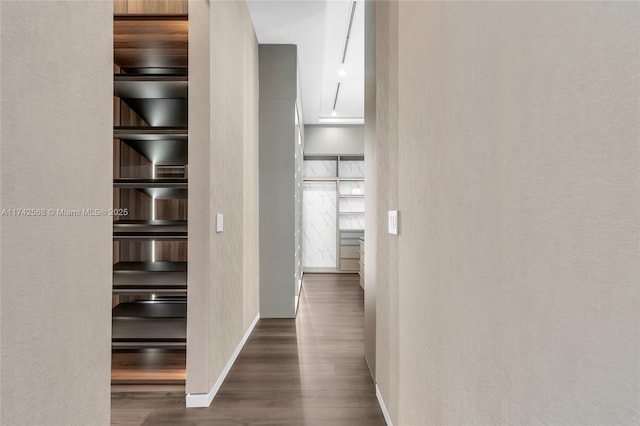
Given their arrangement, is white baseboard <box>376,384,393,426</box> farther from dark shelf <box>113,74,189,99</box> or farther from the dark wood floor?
dark shelf <box>113,74,189,99</box>

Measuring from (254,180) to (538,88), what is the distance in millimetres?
3308

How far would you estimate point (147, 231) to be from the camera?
7.63 ft

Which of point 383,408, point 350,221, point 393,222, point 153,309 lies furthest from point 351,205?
point 393,222

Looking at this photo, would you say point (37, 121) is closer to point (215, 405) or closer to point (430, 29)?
point (430, 29)

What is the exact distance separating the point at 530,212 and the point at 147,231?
7.17 feet

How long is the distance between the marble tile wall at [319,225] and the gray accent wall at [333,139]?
0.69 meters

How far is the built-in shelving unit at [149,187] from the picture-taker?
7.55ft

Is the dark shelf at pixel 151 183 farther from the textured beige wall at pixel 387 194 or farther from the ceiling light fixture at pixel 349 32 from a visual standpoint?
the ceiling light fixture at pixel 349 32

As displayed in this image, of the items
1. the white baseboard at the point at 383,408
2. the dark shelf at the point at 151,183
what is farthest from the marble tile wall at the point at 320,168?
the white baseboard at the point at 383,408

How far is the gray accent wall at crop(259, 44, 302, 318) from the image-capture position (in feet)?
13.2

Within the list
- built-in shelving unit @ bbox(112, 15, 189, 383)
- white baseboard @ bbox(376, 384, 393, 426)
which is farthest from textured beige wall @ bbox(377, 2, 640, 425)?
built-in shelving unit @ bbox(112, 15, 189, 383)

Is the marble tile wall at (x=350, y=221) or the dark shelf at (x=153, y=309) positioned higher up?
the marble tile wall at (x=350, y=221)

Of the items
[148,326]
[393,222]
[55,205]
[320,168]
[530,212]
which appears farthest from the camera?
[320,168]

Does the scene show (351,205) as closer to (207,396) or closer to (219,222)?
(219,222)
